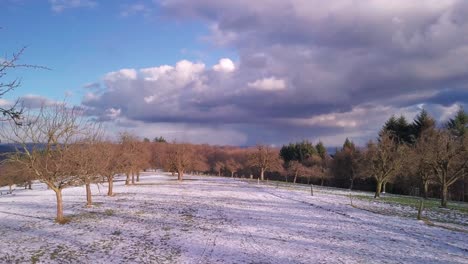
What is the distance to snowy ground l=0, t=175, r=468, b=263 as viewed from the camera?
1599 cm

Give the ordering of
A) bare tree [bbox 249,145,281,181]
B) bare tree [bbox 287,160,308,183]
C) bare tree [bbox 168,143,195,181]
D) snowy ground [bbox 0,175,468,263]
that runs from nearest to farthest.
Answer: snowy ground [bbox 0,175,468,263] < bare tree [bbox 168,143,195,181] < bare tree [bbox 249,145,281,181] < bare tree [bbox 287,160,308,183]

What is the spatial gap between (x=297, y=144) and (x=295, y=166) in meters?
28.3

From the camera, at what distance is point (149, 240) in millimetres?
19000

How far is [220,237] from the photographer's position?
19906mm

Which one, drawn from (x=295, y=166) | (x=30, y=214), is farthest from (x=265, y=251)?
(x=295, y=166)

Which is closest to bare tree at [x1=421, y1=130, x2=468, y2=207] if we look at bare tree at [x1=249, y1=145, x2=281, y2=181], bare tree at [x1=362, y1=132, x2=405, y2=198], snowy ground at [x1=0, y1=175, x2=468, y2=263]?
bare tree at [x1=362, y1=132, x2=405, y2=198]

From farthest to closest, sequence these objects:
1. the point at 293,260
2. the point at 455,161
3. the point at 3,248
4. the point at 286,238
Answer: the point at 455,161 < the point at 286,238 < the point at 3,248 < the point at 293,260

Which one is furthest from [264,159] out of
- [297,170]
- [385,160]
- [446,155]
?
[446,155]

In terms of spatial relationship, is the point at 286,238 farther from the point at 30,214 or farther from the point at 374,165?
the point at 374,165

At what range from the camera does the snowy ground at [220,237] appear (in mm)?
15992

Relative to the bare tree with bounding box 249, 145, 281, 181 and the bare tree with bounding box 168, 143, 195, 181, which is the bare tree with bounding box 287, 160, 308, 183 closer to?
the bare tree with bounding box 249, 145, 281, 181

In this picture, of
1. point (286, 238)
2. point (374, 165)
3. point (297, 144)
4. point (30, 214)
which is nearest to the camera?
point (286, 238)

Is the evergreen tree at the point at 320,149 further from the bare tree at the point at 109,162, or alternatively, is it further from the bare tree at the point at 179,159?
the bare tree at the point at 109,162

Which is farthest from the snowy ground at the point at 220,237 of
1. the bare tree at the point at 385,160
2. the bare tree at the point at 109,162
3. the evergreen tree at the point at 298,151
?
the evergreen tree at the point at 298,151
